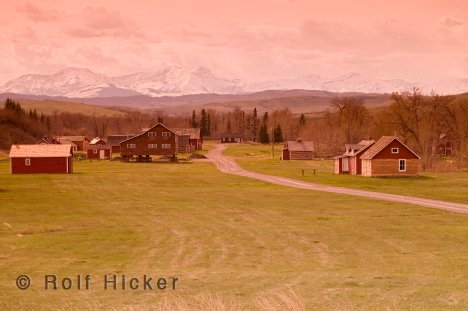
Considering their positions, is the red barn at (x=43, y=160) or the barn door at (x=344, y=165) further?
the red barn at (x=43, y=160)

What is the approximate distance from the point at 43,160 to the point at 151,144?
41890 millimetres

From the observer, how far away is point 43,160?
99.1 metres

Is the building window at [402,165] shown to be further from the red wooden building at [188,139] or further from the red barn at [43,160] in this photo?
the red wooden building at [188,139]

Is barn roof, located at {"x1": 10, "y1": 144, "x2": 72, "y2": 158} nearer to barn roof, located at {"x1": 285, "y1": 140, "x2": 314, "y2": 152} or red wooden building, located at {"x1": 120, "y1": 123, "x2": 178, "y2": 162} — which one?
red wooden building, located at {"x1": 120, "y1": 123, "x2": 178, "y2": 162}

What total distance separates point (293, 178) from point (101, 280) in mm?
64493

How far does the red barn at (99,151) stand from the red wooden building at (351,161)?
227 feet

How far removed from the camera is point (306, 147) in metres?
144

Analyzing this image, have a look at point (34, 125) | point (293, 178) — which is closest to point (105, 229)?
point (293, 178)

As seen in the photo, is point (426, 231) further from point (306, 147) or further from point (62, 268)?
point (306, 147)

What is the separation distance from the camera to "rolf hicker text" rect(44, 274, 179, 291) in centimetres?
2077

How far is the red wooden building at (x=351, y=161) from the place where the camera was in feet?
305

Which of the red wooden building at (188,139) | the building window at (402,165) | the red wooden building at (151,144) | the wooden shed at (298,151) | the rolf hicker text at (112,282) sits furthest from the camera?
the red wooden building at (188,139)

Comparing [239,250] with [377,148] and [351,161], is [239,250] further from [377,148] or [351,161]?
[351,161]

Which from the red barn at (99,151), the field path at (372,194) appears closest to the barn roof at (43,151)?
the field path at (372,194)
